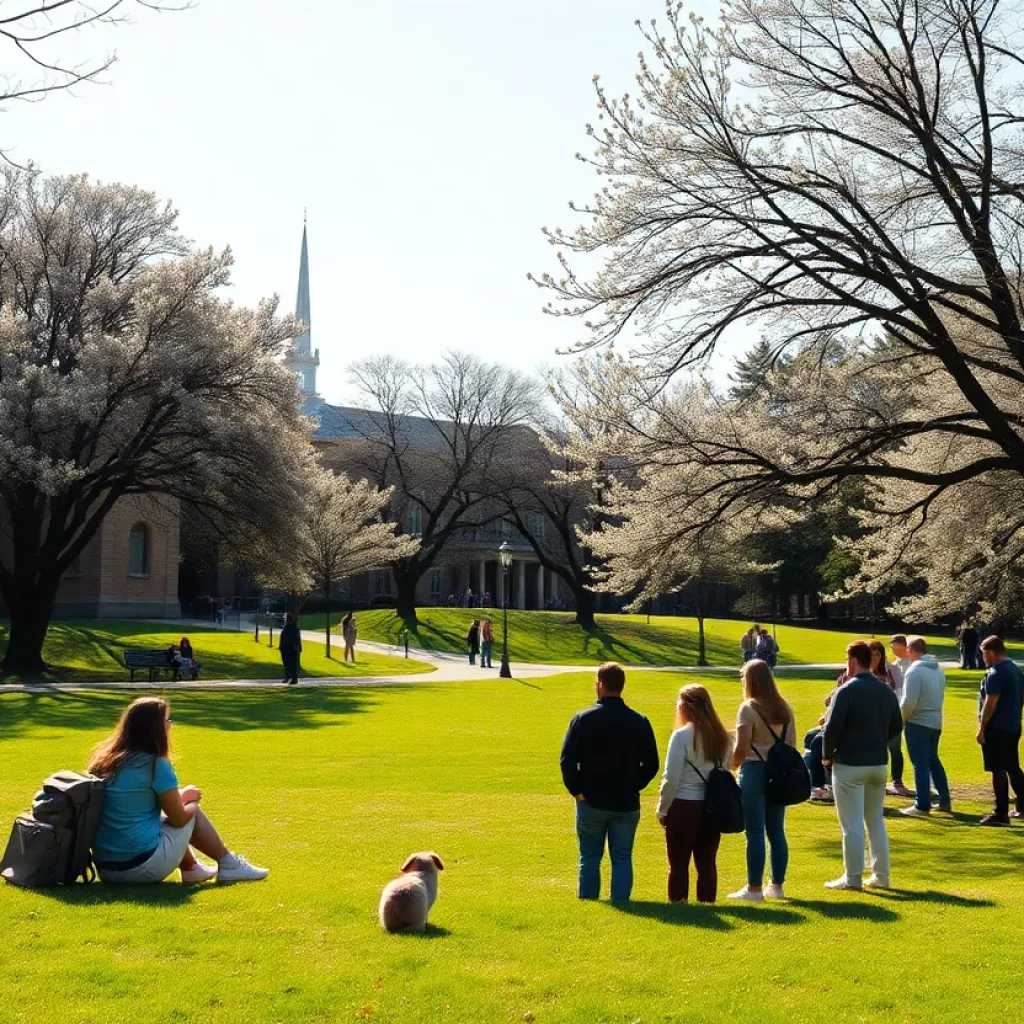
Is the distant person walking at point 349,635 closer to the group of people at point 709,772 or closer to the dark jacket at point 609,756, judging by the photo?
the group of people at point 709,772

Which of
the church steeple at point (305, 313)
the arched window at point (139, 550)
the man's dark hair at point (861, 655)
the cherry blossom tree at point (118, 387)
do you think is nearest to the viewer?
the man's dark hair at point (861, 655)

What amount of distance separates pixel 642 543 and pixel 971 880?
7.91m

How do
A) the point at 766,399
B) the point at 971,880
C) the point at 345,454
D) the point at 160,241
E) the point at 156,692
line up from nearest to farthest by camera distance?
the point at 971,880, the point at 766,399, the point at 156,692, the point at 160,241, the point at 345,454

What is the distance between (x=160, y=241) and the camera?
39781 mm

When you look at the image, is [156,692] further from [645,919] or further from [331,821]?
[645,919]

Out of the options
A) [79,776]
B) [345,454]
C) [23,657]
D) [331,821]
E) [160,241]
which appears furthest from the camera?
[345,454]

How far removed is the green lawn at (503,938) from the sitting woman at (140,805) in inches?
7.7

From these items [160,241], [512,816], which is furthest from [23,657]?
[512,816]

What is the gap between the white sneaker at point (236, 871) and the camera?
8578 mm

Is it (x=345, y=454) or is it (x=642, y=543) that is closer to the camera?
(x=642, y=543)

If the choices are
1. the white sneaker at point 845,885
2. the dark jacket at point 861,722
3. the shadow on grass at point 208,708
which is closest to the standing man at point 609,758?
the dark jacket at point 861,722

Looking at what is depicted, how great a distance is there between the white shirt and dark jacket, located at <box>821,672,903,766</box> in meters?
1.27

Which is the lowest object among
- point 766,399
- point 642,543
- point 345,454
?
point 642,543

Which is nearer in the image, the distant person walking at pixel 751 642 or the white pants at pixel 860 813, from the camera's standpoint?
the white pants at pixel 860 813
